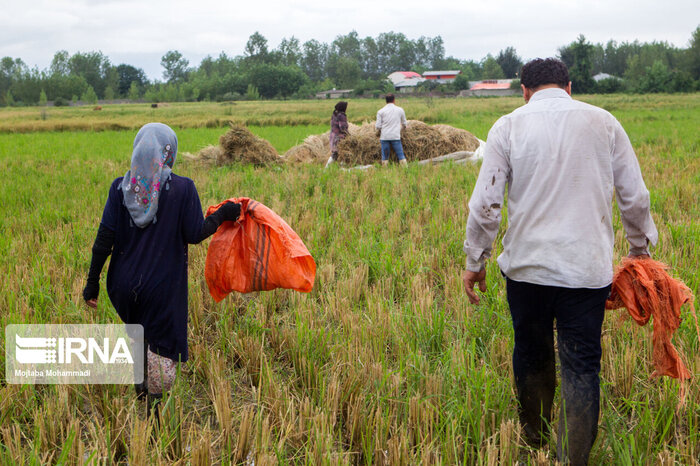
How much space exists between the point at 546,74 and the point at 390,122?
7.89m

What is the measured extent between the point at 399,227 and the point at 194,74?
113752mm

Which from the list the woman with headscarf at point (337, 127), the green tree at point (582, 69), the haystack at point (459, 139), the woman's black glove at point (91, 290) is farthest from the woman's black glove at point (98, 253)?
the green tree at point (582, 69)

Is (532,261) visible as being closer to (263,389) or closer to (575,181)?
(575,181)

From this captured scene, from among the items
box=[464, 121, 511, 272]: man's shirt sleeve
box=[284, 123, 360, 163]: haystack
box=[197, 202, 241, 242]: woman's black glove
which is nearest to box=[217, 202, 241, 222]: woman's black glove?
box=[197, 202, 241, 242]: woman's black glove

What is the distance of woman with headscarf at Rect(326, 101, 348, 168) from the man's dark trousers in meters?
8.70

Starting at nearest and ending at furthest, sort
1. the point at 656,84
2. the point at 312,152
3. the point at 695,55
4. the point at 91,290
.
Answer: the point at 91,290, the point at 312,152, the point at 656,84, the point at 695,55

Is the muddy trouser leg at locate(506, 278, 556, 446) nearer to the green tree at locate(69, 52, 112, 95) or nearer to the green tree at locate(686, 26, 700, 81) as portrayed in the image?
the green tree at locate(686, 26, 700, 81)

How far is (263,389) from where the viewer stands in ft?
8.93

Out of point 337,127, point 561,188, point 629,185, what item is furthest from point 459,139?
point 561,188

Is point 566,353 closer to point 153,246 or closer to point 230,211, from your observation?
point 230,211

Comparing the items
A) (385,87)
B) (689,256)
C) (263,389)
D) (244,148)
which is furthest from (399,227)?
(385,87)

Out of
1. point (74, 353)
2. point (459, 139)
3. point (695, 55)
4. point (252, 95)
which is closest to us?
point (74, 353)

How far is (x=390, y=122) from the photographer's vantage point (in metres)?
10.1

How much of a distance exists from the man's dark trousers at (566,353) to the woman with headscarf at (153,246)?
5.02 ft
